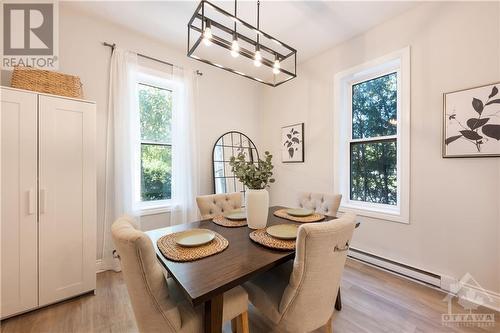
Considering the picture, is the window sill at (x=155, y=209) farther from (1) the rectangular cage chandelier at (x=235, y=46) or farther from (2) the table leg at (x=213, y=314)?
(2) the table leg at (x=213, y=314)

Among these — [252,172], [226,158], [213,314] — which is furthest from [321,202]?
[226,158]

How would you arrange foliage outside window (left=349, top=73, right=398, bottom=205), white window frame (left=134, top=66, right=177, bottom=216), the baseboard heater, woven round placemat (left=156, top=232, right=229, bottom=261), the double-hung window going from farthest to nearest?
the double-hung window → white window frame (left=134, top=66, right=177, bottom=216) → foliage outside window (left=349, top=73, right=398, bottom=205) → the baseboard heater → woven round placemat (left=156, top=232, right=229, bottom=261)

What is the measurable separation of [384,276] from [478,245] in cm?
87

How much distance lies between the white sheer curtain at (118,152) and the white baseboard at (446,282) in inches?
120

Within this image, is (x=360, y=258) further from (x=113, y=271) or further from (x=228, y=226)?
(x=113, y=271)

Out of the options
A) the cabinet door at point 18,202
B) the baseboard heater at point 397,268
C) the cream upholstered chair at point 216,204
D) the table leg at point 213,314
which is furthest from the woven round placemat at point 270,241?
the cabinet door at point 18,202

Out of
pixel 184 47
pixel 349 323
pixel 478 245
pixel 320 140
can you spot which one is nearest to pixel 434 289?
pixel 478 245

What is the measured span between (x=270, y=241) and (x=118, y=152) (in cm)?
209

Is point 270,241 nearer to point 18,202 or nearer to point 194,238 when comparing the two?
point 194,238

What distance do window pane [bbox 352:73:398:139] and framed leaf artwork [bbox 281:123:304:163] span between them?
0.77 m

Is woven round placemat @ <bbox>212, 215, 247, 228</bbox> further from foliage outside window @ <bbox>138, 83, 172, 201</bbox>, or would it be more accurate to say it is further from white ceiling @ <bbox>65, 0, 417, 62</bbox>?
white ceiling @ <bbox>65, 0, 417, 62</bbox>

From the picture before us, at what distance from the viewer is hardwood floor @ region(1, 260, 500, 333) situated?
1551 millimetres

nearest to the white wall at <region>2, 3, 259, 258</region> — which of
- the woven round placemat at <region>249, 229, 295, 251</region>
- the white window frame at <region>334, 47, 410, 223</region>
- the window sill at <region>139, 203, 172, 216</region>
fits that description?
the window sill at <region>139, 203, 172, 216</region>

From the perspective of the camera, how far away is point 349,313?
1711 millimetres
